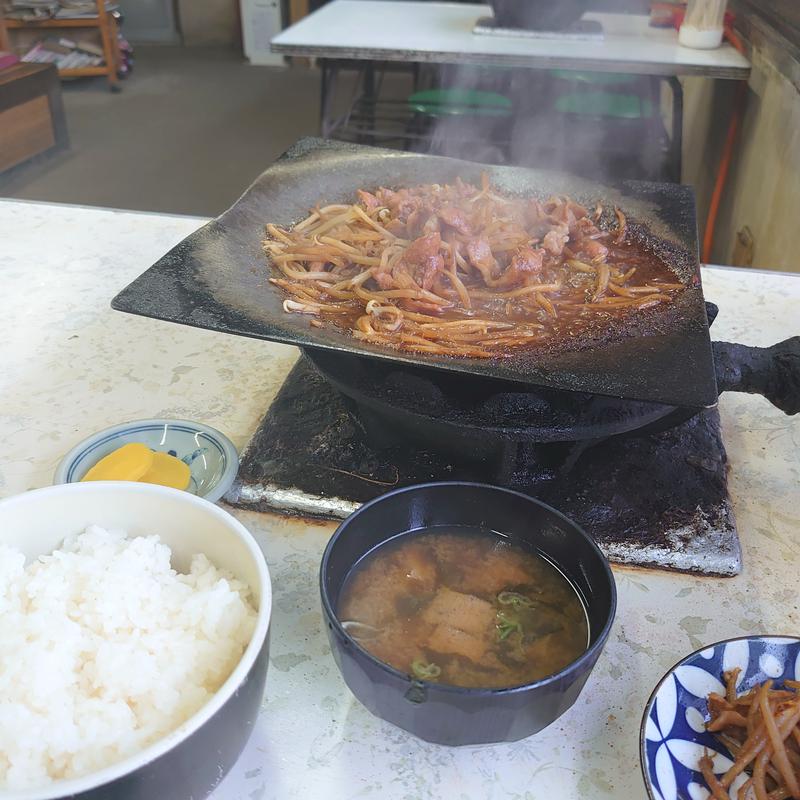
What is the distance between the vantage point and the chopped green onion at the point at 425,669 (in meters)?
0.95

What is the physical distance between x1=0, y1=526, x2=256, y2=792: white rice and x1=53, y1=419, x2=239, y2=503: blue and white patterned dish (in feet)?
1.04

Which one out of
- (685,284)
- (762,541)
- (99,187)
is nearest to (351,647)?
(762,541)

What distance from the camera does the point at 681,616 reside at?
3.94 ft

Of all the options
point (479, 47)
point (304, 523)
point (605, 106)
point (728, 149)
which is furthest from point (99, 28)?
point (304, 523)

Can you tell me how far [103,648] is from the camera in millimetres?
863

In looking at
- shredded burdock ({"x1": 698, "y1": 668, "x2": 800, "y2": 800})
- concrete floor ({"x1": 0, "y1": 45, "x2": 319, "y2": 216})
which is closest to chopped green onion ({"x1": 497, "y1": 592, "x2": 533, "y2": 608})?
shredded burdock ({"x1": 698, "y1": 668, "x2": 800, "y2": 800})

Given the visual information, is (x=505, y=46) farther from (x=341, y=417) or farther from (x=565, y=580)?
(x=565, y=580)

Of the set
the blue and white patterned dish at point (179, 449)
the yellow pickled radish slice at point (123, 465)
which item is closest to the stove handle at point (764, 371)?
the blue and white patterned dish at point (179, 449)

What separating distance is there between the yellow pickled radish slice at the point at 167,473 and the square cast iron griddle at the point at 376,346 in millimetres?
284

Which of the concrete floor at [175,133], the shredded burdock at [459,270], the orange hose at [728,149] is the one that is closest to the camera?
the shredded burdock at [459,270]

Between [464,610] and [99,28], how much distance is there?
9.00 m

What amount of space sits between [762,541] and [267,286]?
1021mm

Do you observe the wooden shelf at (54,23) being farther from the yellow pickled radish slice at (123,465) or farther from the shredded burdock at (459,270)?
the yellow pickled radish slice at (123,465)

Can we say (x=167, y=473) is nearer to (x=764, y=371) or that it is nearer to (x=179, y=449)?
(x=179, y=449)
